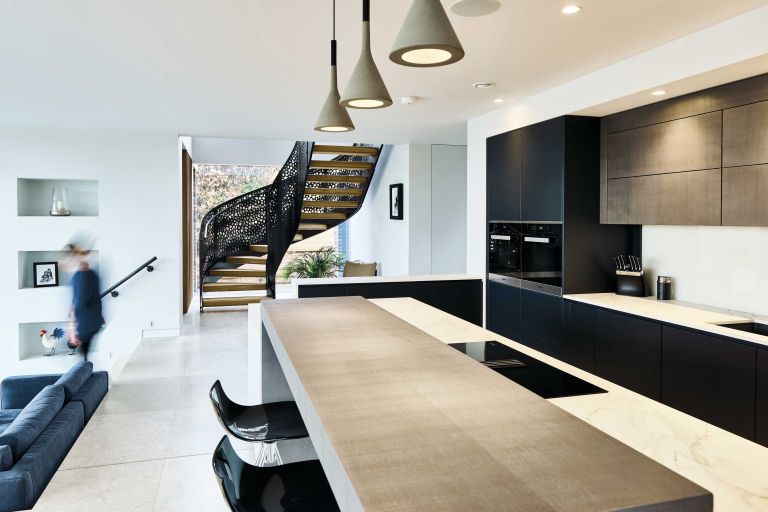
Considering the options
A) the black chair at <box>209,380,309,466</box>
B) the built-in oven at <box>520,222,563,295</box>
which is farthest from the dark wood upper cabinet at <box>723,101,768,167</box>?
the black chair at <box>209,380,309,466</box>

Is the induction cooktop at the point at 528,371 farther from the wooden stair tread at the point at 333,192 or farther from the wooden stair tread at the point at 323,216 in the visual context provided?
the wooden stair tread at the point at 323,216

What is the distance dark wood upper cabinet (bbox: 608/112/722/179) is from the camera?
3.50 m

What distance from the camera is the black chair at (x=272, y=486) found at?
167 cm

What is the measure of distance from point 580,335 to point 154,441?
3.16 meters

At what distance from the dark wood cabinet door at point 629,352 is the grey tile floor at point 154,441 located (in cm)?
251

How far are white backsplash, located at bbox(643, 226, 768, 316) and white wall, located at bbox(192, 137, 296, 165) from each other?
24.5 feet

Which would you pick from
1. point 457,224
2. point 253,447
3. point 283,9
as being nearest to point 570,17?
point 283,9

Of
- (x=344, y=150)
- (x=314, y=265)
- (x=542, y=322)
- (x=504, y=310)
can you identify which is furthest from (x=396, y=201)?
(x=542, y=322)

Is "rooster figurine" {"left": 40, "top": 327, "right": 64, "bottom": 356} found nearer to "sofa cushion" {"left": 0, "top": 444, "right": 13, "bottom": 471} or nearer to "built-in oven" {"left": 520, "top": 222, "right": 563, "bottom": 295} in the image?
"sofa cushion" {"left": 0, "top": 444, "right": 13, "bottom": 471}

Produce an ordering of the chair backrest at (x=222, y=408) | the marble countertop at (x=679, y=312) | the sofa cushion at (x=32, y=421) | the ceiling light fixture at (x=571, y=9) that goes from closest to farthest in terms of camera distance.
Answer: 1. the chair backrest at (x=222, y=408)
2. the sofa cushion at (x=32, y=421)
3. the ceiling light fixture at (x=571, y=9)
4. the marble countertop at (x=679, y=312)

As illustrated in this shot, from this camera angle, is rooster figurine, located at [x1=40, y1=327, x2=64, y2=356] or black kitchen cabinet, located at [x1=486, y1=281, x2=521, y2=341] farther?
rooster figurine, located at [x1=40, y1=327, x2=64, y2=356]

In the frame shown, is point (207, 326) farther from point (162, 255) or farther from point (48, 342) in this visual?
point (48, 342)

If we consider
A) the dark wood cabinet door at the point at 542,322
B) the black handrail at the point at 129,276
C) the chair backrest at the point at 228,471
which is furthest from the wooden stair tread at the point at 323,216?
the chair backrest at the point at 228,471

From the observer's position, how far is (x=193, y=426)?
4.12 meters
